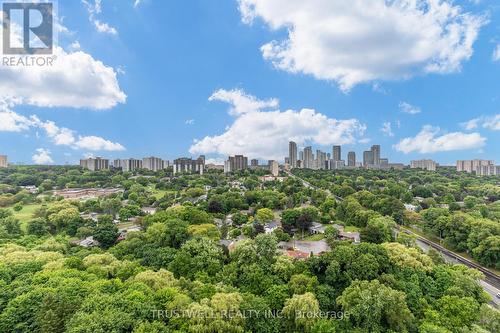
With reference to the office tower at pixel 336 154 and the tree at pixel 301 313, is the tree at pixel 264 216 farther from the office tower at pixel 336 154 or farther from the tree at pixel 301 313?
the office tower at pixel 336 154

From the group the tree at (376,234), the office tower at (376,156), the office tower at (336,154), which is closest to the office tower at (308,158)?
the office tower at (336,154)

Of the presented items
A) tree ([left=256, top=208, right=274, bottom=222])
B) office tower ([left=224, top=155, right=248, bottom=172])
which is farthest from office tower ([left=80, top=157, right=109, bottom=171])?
tree ([left=256, top=208, right=274, bottom=222])

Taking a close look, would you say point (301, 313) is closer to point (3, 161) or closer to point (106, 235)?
point (106, 235)

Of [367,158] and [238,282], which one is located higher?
[367,158]

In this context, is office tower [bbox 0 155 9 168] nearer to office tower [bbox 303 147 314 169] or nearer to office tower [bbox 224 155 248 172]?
office tower [bbox 224 155 248 172]

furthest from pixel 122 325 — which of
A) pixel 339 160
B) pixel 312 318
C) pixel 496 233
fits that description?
pixel 339 160

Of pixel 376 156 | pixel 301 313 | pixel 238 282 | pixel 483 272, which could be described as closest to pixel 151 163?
pixel 238 282

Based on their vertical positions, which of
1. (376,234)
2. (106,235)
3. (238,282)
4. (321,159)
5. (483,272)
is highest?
(321,159)
